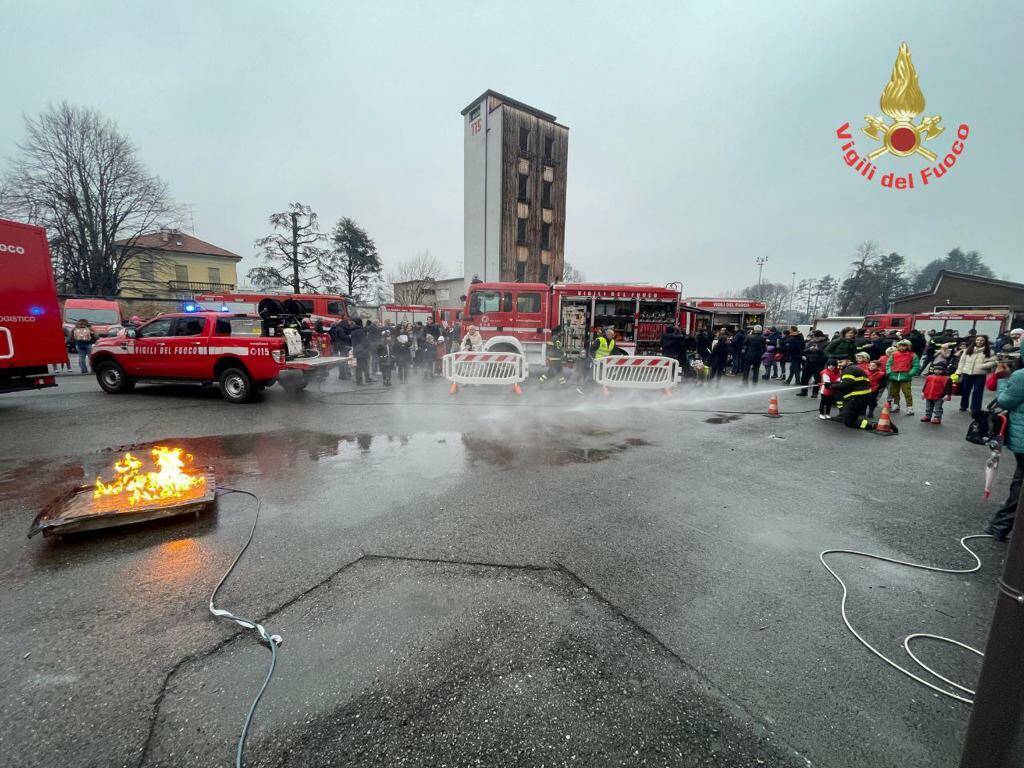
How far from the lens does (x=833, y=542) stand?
361 cm

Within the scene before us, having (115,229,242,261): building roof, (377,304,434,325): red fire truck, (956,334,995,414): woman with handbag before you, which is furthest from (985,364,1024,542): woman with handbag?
(115,229,242,261): building roof

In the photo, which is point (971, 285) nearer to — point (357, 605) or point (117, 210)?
point (357, 605)

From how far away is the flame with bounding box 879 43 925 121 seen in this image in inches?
280

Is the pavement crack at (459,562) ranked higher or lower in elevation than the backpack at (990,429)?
lower

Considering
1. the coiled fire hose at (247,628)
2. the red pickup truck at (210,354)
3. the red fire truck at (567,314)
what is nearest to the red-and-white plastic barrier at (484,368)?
the red fire truck at (567,314)

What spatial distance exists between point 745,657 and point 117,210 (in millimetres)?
40918

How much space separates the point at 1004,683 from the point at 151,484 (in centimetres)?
584

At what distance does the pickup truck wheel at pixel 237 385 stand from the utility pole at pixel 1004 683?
34.2 ft

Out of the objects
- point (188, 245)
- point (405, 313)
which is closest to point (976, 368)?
point (405, 313)

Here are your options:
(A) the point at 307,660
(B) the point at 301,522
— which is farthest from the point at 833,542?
(B) the point at 301,522

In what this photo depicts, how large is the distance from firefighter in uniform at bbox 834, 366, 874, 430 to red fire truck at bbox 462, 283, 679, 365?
5.62m

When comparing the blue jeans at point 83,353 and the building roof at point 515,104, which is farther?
the building roof at point 515,104

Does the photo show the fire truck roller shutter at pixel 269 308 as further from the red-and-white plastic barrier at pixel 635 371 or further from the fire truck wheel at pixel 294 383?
the red-and-white plastic barrier at pixel 635 371

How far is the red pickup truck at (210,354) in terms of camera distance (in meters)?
8.77
